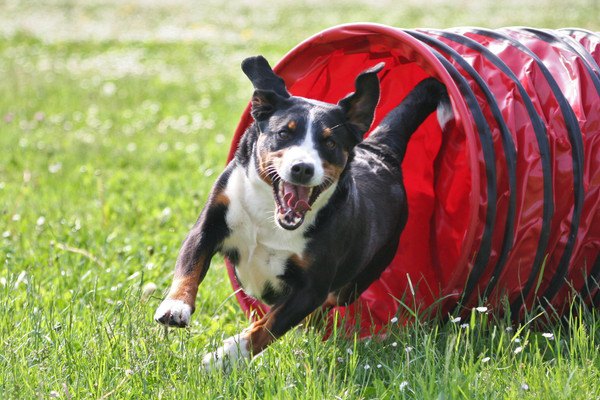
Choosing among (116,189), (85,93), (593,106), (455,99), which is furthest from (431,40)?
(85,93)

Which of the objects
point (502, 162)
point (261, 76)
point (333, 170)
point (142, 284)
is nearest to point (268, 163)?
point (333, 170)

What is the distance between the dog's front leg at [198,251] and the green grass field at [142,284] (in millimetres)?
179

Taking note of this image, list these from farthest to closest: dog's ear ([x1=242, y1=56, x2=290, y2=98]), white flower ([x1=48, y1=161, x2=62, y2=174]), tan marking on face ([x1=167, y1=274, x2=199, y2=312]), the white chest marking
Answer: white flower ([x1=48, y1=161, x2=62, y2=174]), dog's ear ([x1=242, y1=56, x2=290, y2=98]), the white chest marking, tan marking on face ([x1=167, y1=274, x2=199, y2=312])

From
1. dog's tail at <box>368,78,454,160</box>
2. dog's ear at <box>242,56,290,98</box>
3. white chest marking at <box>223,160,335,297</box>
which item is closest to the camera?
white chest marking at <box>223,160,335,297</box>

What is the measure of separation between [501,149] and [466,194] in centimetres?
102

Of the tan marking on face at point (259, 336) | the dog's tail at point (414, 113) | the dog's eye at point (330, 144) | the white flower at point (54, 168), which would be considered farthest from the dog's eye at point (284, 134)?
the white flower at point (54, 168)

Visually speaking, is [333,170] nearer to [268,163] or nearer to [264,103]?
[268,163]

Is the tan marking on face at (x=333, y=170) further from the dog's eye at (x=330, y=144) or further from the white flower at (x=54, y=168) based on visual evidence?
the white flower at (x=54, y=168)

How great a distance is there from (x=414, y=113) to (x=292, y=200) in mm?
1384

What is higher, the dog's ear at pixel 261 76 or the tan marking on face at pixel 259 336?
the dog's ear at pixel 261 76

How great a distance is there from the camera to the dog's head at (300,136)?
3.93 meters

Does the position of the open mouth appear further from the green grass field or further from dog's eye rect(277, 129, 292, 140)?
the green grass field

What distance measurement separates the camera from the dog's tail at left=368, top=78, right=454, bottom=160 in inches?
202

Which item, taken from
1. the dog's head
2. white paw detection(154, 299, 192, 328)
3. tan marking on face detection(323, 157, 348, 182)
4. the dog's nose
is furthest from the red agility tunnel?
white paw detection(154, 299, 192, 328)
